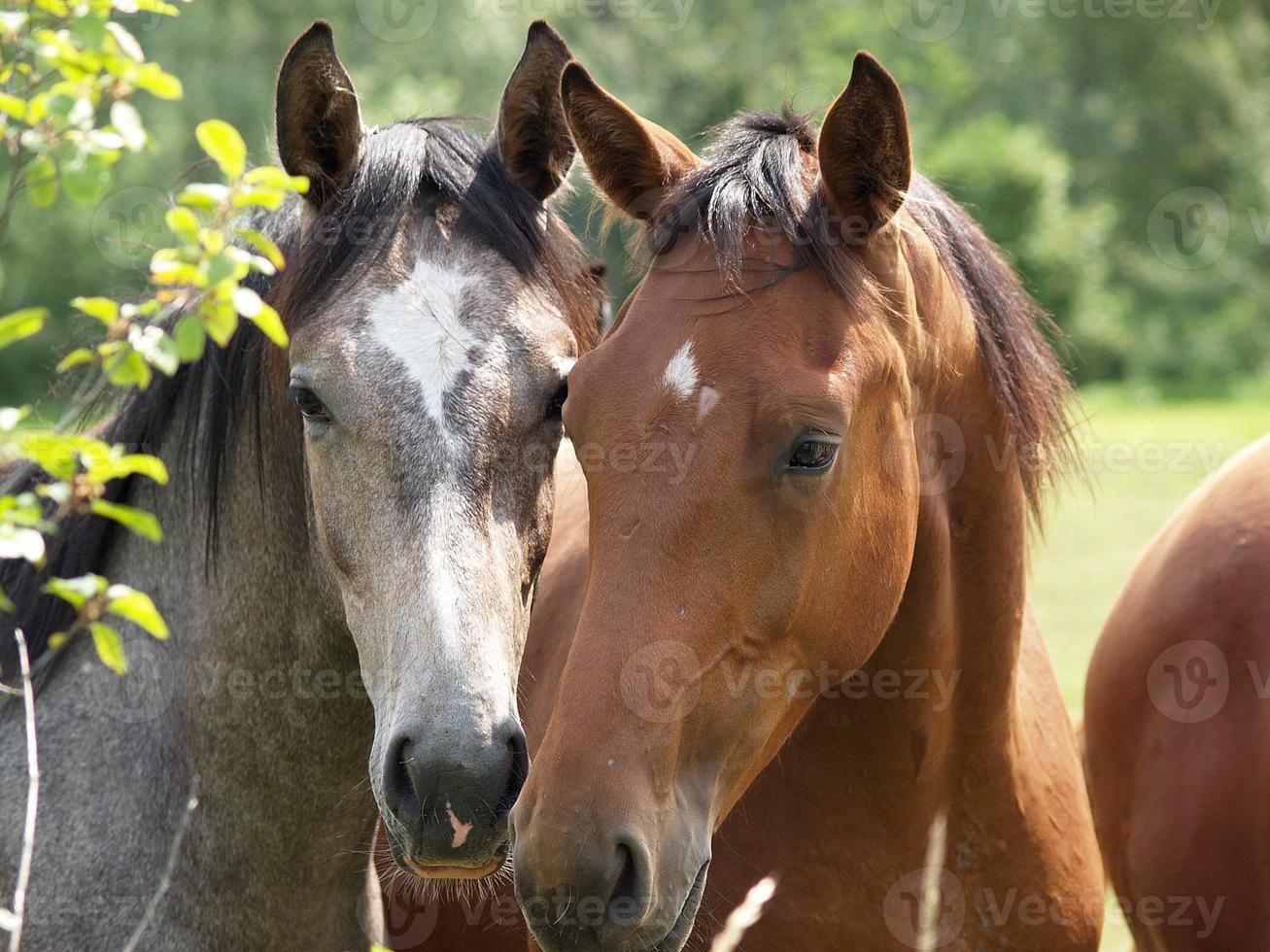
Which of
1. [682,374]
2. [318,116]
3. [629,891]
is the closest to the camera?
[629,891]

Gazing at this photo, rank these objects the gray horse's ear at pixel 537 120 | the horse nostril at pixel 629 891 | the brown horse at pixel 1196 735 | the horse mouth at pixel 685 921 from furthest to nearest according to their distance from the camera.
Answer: the brown horse at pixel 1196 735 → the gray horse's ear at pixel 537 120 → the horse mouth at pixel 685 921 → the horse nostril at pixel 629 891

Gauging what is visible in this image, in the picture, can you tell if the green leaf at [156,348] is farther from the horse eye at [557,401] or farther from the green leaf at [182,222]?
the horse eye at [557,401]

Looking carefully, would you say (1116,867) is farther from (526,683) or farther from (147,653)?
(147,653)

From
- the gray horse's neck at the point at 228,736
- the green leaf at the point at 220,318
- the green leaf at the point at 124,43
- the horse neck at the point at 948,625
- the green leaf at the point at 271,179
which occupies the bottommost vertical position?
the gray horse's neck at the point at 228,736

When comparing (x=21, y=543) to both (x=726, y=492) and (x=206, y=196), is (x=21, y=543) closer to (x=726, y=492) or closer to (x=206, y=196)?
(x=206, y=196)

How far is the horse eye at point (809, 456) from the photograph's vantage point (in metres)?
2.34

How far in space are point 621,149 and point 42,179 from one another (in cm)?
134

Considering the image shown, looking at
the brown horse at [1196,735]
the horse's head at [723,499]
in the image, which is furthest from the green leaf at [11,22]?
the brown horse at [1196,735]

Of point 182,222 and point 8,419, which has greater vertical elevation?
point 182,222

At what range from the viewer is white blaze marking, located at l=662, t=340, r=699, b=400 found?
2363mm

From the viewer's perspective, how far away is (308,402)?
2.69 metres

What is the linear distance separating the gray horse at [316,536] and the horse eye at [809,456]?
66cm

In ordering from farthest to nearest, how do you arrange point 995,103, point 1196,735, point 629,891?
point 995,103 → point 1196,735 → point 629,891

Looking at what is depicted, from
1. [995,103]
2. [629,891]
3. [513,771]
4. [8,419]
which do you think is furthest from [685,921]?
[995,103]
